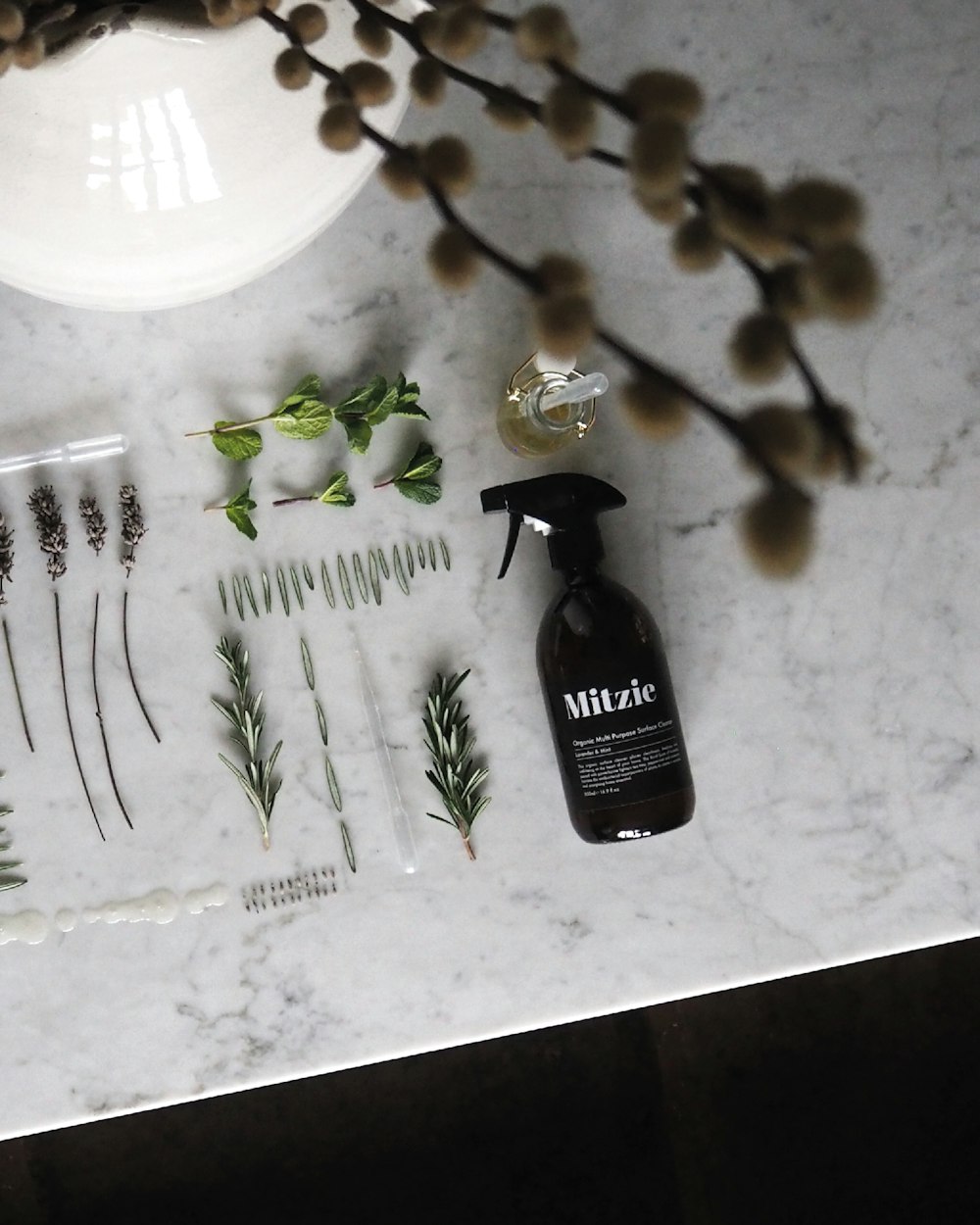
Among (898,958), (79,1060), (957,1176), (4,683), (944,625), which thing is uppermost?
(4,683)

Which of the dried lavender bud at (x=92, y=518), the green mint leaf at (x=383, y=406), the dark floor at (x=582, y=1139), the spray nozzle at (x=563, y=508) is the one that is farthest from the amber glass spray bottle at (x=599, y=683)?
the dark floor at (x=582, y=1139)

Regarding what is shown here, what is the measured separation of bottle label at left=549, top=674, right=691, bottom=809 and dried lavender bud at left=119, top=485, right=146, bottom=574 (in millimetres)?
357

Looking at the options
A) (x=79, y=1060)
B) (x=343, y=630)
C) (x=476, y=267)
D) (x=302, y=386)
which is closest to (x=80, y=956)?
(x=79, y=1060)

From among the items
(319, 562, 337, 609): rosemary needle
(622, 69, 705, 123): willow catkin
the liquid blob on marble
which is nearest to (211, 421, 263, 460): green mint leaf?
(319, 562, 337, 609): rosemary needle

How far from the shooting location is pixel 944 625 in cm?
81

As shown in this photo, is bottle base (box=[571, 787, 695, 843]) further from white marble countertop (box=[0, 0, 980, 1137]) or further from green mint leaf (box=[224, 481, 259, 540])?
green mint leaf (box=[224, 481, 259, 540])

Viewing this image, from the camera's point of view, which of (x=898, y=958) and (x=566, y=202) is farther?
(x=898, y=958)

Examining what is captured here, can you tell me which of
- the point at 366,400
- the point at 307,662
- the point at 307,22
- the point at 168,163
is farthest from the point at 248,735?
the point at 307,22

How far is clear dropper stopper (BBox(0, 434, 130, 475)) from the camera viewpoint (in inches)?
30.5

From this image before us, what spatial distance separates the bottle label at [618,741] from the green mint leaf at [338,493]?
23 centimetres

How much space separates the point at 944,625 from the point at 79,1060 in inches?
31.1

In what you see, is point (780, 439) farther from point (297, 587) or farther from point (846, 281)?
point (297, 587)

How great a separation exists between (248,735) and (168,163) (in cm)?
46

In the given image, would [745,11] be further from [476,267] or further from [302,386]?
[476,267]
